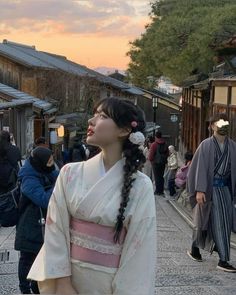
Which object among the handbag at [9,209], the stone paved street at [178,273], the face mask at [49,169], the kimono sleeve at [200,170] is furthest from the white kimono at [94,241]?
the kimono sleeve at [200,170]

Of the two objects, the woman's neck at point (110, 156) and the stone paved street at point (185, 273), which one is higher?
the woman's neck at point (110, 156)

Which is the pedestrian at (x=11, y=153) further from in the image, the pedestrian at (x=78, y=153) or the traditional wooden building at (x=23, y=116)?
the pedestrian at (x=78, y=153)

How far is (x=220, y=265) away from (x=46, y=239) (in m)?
3.89

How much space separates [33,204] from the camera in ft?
15.1

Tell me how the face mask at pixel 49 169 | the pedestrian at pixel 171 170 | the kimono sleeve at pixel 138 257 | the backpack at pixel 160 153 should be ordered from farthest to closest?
the pedestrian at pixel 171 170 < the backpack at pixel 160 153 < the face mask at pixel 49 169 < the kimono sleeve at pixel 138 257

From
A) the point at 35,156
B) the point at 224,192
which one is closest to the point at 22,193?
the point at 35,156

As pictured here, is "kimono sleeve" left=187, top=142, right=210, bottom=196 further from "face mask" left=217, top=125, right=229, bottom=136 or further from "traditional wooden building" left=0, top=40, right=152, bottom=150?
"traditional wooden building" left=0, top=40, right=152, bottom=150

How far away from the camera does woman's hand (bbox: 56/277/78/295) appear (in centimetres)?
288

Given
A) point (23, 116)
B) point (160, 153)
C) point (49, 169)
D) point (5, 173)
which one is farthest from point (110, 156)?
point (23, 116)

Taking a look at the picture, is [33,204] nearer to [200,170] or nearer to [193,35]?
[200,170]

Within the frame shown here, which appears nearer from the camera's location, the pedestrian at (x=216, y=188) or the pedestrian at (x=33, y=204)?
the pedestrian at (x=33, y=204)

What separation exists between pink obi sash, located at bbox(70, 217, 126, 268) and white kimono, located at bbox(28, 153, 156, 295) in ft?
0.07

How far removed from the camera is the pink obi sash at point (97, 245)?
2.88 metres

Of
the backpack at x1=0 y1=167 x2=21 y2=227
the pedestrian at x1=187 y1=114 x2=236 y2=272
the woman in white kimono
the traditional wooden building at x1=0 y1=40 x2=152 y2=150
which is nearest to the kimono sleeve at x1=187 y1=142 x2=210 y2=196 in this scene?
the pedestrian at x1=187 y1=114 x2=236 y2=272
